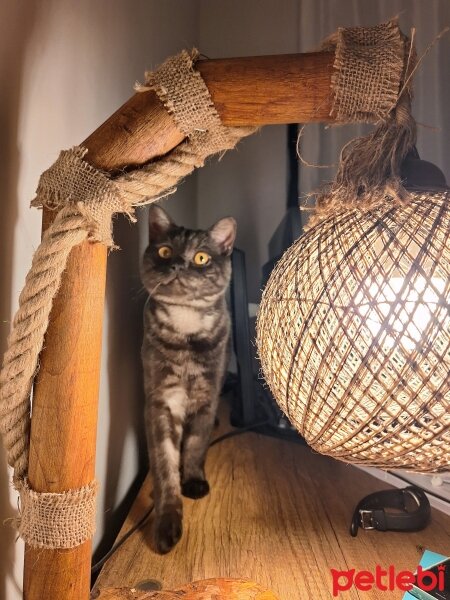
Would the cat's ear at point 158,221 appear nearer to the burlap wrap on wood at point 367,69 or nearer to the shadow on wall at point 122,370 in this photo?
the shadow on wall at point 122,370

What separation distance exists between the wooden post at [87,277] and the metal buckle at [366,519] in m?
0.53

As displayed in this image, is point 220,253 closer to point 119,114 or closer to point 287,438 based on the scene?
point 287,438

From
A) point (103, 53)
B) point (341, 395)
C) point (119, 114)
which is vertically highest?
point (103, 53)

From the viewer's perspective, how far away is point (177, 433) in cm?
95

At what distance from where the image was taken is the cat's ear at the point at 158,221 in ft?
3.29

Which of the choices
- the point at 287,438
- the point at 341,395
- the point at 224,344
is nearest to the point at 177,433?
the point at 224,344

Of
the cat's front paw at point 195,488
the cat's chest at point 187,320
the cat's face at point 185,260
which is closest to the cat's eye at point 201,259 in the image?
the cat's face at point 185,260

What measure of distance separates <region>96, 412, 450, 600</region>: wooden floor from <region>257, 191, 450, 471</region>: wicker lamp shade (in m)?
0.35

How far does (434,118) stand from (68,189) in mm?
959

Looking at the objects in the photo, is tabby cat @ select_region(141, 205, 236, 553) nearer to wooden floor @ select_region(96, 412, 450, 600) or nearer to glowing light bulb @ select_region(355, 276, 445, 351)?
wooden floor @ select_region(96, 412, 450, 600)

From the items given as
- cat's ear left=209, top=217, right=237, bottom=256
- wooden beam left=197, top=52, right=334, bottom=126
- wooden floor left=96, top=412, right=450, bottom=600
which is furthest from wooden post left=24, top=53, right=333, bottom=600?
cat's ear left=209, top=217, right=237, bottom=256

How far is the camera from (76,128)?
0.66 meters

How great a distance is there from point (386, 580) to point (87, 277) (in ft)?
2.11

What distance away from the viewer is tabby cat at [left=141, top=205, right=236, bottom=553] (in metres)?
0.90
